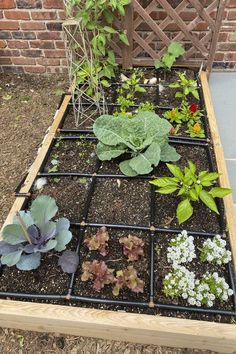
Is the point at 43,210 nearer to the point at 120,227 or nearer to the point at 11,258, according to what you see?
the point at 11,258

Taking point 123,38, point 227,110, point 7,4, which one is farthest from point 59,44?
point 227,110

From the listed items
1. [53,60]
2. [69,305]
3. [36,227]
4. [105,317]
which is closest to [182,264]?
[105,317]

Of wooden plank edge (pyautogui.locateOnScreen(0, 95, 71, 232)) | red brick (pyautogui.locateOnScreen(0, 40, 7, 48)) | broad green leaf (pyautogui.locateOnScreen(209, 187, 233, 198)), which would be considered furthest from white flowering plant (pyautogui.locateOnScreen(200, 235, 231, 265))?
red brick (pyautogui.locateOnScreen(0, 40, 7, 48))

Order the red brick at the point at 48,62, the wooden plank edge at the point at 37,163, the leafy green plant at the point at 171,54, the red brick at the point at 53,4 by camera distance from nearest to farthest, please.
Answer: the wooden plank edge at the point at 37,163 < the leafy green plant at the point at 171,54 < the red brick at the point at 53,4 < the red brick at the point at 48,62

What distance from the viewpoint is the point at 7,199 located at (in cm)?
210

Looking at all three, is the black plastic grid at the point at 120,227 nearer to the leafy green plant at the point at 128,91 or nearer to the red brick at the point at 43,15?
the leafy green plant at the point at 128,91

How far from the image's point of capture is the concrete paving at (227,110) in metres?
2.11

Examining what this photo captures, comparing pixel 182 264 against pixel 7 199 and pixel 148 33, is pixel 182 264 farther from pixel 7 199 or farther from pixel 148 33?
pixel 148 33

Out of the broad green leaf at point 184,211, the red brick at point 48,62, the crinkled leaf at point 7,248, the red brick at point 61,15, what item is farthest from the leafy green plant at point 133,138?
the red brick at point 48,62

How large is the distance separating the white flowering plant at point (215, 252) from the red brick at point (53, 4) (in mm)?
2149

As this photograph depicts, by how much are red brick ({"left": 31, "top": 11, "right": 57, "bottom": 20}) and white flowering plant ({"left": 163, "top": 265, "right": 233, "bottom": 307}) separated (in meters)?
2.24

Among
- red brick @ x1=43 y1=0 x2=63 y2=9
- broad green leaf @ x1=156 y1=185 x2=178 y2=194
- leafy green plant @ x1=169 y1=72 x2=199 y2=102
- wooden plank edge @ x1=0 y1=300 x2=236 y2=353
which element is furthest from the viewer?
red brick @ x1=43 y1=0 x2=63 y2=9

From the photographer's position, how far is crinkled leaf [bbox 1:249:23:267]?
1.33 meters

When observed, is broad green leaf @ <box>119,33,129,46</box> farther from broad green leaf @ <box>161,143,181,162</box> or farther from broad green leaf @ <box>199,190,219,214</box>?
broad green leaf @ <box>199,190,219,214</box>
